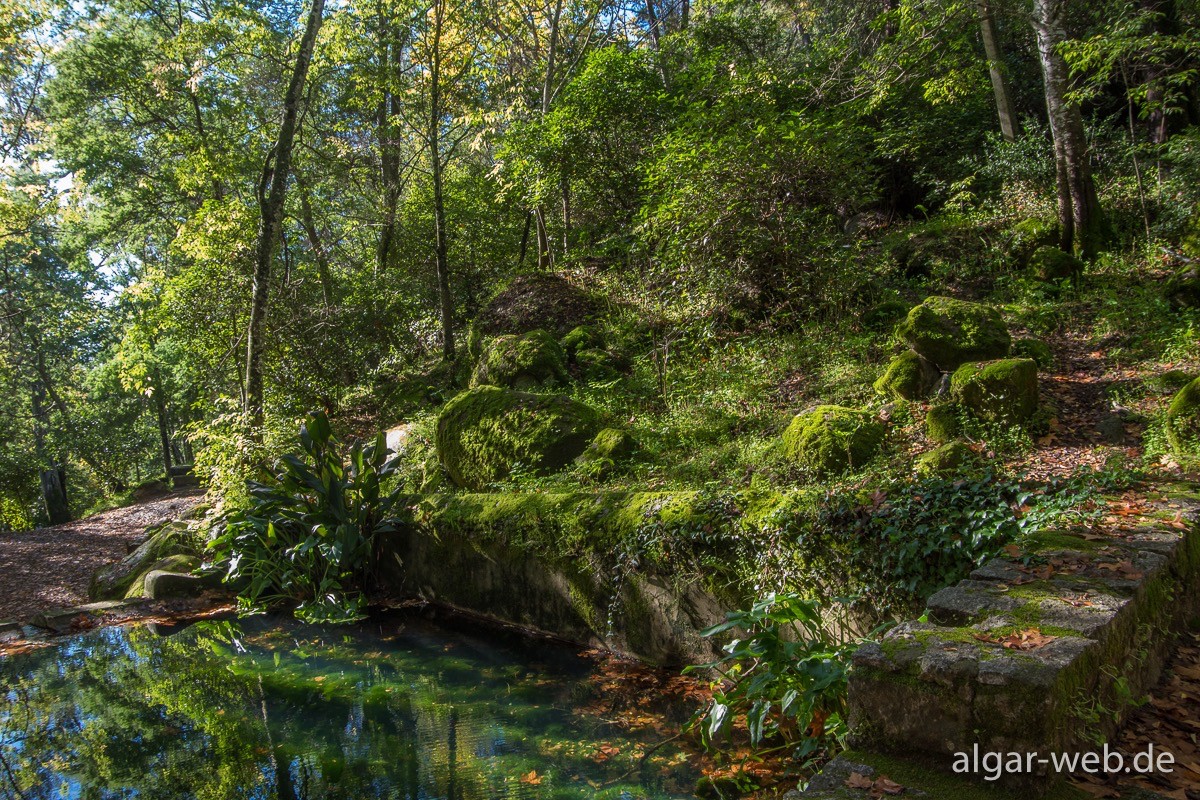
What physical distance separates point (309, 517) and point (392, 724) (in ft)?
9.39

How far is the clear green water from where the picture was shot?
142 inches

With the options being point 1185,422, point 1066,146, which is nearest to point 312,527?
point 1185,422

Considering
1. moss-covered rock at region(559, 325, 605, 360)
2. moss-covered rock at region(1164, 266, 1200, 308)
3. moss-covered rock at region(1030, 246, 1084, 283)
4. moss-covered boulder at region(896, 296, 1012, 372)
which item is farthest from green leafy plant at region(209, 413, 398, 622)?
moss-covered rock at region(1164, 266, 1200, 308)

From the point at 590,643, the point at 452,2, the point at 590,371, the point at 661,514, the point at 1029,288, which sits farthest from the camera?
the point at 452,2

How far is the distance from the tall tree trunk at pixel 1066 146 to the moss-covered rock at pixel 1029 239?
0.44 feet

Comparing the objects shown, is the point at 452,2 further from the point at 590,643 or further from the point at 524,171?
the point at 590,643

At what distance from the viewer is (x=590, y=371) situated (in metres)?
9.43

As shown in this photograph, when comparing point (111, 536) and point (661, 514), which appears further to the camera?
point (111, 536)

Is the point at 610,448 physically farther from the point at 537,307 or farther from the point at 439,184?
the point at 439,184

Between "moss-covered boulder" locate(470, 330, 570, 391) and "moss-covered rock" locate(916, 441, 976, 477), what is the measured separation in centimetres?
527

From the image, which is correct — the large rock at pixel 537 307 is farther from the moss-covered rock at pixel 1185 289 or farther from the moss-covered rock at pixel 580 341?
the moss-covered rock at pixel 1185 289

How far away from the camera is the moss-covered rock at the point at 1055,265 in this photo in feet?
25.4

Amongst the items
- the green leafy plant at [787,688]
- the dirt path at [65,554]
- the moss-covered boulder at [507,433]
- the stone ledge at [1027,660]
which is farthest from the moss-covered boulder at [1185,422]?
the dirt path at [65,554]

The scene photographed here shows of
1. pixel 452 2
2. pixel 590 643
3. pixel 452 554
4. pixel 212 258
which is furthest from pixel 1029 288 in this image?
pixel 212 258
